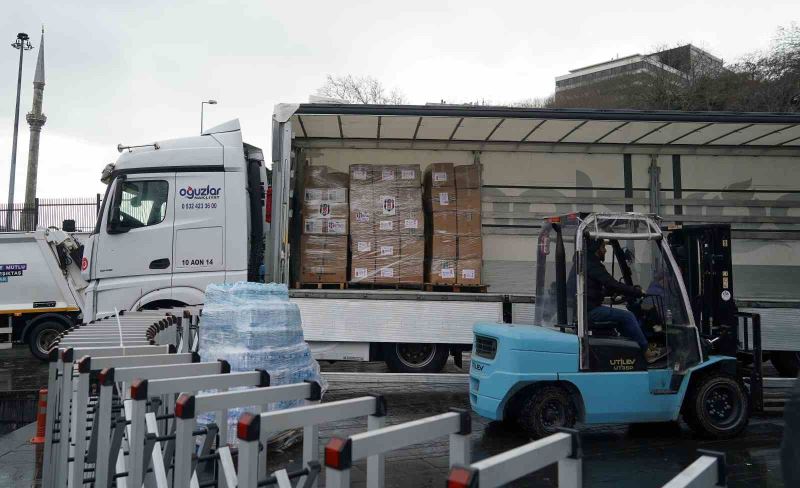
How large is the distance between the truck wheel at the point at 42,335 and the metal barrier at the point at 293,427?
481 inches

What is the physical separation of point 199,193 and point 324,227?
5.75ft

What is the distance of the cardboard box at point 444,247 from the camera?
938 centimetres

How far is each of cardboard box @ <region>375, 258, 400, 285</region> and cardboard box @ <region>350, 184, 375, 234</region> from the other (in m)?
0.49

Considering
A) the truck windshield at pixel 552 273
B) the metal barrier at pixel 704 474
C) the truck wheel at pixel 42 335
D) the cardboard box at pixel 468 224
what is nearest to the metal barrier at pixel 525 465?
the metal barrier at pixel 704 474

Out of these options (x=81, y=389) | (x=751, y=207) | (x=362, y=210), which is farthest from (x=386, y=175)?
(x=81, y=389)

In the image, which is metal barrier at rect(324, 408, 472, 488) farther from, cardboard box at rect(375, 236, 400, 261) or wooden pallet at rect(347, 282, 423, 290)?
cardboard box at rect(375, 236, 400, 261)

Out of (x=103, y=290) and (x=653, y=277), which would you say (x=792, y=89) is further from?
(x=103, y=290)

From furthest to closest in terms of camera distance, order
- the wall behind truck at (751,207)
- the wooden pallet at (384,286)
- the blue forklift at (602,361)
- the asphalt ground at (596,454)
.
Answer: the wall behind truck at (751,207) → the wooden pallet at (384,286) → the blue forklift at (602,361) → the asphalt ground at (596,454)

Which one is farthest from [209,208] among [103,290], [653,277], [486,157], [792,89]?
[792,89]

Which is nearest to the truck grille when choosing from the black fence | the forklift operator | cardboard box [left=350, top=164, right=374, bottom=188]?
the forklift operator

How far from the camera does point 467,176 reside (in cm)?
982

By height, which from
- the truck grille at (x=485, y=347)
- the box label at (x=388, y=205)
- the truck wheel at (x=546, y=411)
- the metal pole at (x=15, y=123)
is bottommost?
the truck wheel at (x=546, y=411)

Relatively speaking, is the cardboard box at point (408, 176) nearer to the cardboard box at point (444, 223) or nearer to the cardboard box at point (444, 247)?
the cardboard box at point (444, 223)

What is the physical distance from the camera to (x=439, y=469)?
5.62 meters
